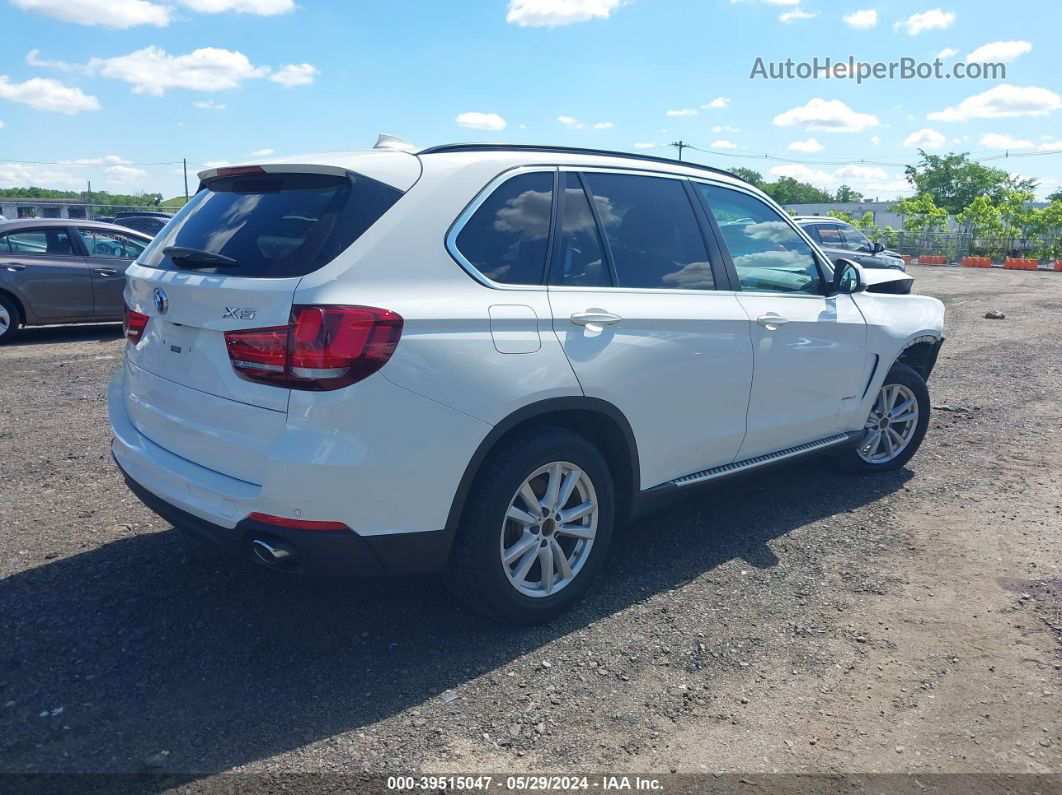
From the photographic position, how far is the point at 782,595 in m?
4.01

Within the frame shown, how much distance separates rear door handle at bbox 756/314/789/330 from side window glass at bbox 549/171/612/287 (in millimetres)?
1003

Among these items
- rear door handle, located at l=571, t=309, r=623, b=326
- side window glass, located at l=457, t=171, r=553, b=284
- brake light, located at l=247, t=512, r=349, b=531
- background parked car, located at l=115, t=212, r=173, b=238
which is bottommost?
brake light, located at l=247, t=512, r=349, b=531

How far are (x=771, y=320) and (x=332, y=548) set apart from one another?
2.56 meters

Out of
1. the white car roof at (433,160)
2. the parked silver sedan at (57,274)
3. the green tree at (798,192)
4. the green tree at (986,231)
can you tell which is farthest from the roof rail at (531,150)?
the green tree at (798,192)

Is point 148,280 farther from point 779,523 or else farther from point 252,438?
point 779,523

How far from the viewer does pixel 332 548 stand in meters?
2.97

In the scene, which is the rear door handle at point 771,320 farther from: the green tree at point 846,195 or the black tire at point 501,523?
the green tree at point 846,195

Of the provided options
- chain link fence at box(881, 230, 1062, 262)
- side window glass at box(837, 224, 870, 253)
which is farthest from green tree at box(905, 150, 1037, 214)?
side window glass at box(837, 224, 870, 253)

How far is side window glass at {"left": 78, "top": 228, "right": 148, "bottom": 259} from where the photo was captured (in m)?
11.3

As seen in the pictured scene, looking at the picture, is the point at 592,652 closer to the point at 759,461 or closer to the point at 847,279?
the point at 759,461

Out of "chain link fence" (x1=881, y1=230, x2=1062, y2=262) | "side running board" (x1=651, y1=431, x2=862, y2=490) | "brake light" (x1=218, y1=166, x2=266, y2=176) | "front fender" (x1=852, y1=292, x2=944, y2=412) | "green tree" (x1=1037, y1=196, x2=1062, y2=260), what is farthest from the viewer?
"chain link fence" (x1=881, y1=230, x2=1062, y2=262)

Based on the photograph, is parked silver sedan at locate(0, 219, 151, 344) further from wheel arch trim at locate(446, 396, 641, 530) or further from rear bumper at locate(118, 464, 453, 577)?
wheel arch trim at locate(446, 396, 641, 530)

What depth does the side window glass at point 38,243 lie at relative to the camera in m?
10.7

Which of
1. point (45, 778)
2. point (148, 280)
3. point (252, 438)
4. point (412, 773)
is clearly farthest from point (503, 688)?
point (148, 280)
